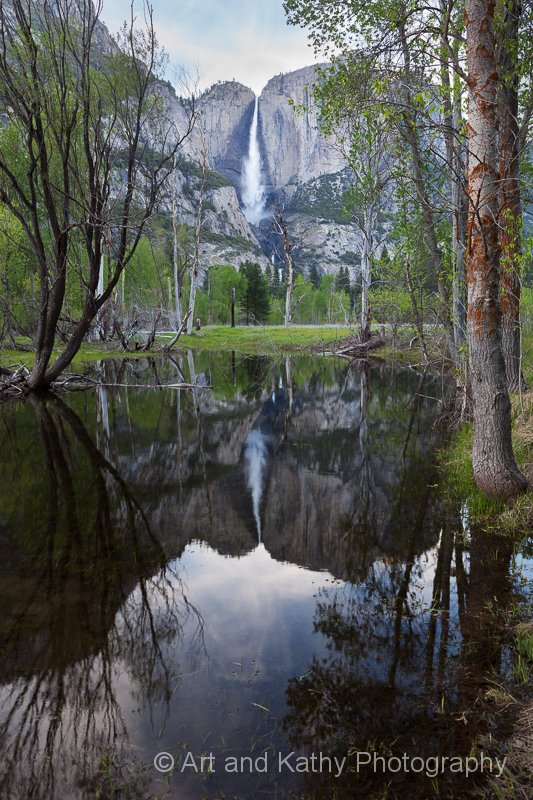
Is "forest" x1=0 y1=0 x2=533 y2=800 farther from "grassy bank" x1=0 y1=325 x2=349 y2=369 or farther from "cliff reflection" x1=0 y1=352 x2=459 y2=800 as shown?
"grassy bank" x1=0 y1=325 x2=349 y2=369

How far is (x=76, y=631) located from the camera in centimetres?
429

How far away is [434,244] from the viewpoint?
42.4 feet

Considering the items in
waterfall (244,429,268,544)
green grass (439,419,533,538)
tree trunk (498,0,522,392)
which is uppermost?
tree trunk (498,0,522,392)

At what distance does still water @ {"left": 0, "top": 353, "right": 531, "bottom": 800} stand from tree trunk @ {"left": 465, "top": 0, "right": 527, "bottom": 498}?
1.07 meters

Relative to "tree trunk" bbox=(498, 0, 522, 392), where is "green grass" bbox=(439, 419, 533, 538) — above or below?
below

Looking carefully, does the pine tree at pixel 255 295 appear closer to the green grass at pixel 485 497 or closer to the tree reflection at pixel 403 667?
the green grass at pixel 485 497

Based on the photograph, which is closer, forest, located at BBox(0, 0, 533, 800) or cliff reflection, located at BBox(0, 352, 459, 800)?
forest, located at BBox(0, 0, 533, 800)

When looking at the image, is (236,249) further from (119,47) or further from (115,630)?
(115,630)

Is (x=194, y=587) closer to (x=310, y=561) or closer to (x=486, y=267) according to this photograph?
(x=310, y=561)

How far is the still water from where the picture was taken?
9.90ft

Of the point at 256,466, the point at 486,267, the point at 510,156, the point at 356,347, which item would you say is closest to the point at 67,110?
the point at 256,466

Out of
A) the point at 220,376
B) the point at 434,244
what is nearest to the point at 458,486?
the point at 434,244

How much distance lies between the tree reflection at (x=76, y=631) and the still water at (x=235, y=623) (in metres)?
0.02

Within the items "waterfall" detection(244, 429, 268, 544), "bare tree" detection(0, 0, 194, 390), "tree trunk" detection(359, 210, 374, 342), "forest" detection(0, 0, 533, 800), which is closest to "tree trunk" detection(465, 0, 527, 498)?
"forest" detection(0, 0, 533, 800)
